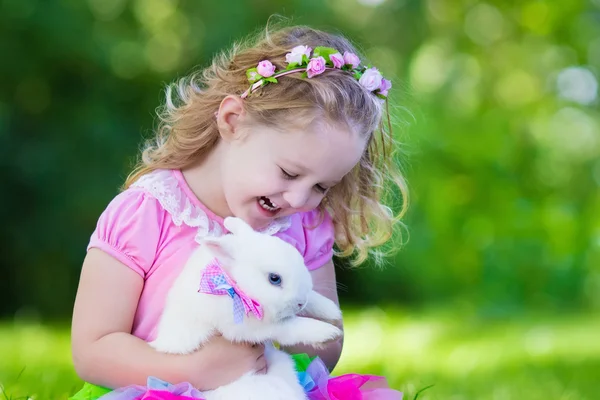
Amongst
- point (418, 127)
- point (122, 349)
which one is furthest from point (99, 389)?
point (418, 127)

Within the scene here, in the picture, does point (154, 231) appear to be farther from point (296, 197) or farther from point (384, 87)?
point (384, 87)

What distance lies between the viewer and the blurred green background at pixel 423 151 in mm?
7008

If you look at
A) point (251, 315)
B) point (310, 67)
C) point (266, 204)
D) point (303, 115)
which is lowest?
point (251, 315)

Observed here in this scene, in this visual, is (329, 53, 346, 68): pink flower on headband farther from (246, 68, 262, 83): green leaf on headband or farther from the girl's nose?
the girl's nose

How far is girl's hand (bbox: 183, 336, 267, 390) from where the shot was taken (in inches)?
79.3

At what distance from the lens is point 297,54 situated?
7.69 ft

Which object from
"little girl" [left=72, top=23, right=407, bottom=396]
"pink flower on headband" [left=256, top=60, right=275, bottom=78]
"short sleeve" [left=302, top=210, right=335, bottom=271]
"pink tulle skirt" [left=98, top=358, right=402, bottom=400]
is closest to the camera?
"pink tulle skirt" [left=98, top=358, right=402, bottom=400]

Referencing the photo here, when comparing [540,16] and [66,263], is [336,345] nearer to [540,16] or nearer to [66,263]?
[66,263]

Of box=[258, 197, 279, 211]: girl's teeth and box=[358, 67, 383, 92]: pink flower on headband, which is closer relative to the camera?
box=[258, 197, 279, 211]: girl's teeth

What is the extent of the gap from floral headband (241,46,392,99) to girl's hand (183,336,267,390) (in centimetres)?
74

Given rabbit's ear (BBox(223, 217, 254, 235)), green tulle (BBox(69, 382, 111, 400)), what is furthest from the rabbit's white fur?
green tulle (BBox(69, 382, 111, 400))

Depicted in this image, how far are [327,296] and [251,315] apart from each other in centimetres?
70

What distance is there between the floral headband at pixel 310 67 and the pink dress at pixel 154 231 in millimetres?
359

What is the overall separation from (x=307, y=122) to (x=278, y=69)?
29 cm
